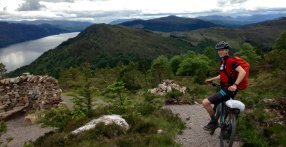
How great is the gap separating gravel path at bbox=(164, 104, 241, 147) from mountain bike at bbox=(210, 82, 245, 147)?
32.6 inches

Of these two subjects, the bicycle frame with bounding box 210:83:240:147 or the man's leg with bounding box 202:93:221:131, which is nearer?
the bicycle frame with bounding box 210:83:240:147

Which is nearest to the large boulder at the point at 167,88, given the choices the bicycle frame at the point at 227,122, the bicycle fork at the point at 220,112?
the bicycle fork at the point at 220,112

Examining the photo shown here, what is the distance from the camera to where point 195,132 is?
500 inches

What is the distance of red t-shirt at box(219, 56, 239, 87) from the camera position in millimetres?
9430

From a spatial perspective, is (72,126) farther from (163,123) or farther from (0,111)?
(0,111)

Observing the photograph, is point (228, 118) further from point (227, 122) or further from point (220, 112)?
point (220, 112)

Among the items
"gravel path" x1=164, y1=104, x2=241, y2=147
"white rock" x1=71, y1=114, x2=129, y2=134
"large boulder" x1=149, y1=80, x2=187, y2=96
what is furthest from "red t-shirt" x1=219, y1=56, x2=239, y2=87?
"large boulder" x1=149, y1=80, x2=187, y2=96

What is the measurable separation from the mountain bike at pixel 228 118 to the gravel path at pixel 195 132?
829mm

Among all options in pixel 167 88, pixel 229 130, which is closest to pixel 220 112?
pixel 229 130

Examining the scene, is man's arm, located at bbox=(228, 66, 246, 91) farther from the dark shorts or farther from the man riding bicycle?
the dark shorts

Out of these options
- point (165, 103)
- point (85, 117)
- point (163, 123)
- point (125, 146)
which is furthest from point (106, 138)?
point (165, 103)

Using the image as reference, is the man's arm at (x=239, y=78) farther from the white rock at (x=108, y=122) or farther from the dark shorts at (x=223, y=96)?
the white rock at (x=108, y=122)

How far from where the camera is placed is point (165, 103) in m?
20.2

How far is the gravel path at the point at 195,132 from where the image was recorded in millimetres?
11133
